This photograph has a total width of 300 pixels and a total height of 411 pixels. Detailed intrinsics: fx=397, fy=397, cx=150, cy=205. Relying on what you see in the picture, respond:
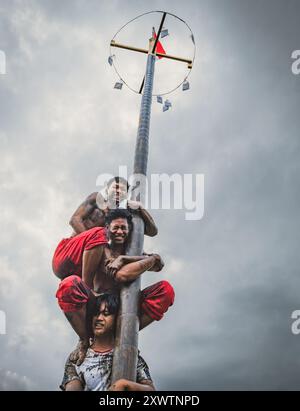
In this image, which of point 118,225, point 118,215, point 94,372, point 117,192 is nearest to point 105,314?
point 94,372

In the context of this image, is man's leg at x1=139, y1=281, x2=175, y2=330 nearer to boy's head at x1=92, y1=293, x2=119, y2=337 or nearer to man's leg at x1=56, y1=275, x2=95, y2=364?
boy's head at x1=92, y1=293, x2=119, y2=337

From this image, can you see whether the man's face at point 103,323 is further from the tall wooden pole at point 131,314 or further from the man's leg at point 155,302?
the man's leg at point 155,302

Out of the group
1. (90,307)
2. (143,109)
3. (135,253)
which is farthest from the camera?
(143,109)

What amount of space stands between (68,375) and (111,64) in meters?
12.7

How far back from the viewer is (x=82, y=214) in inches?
429

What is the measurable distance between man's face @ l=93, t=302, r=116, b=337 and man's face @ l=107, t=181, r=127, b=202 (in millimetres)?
3220

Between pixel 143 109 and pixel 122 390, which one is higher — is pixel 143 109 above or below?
above

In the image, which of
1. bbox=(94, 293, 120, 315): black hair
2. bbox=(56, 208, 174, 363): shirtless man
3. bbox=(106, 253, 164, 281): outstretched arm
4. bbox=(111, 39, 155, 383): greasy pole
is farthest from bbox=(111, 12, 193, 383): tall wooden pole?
bbox=(106, 253, 164, 281): outstretched arm

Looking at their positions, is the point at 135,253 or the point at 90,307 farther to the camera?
the point at 135,253

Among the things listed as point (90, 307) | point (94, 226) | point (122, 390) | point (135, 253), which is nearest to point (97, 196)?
point (94, 226)

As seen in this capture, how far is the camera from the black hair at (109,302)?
9.23m

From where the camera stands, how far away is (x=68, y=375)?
8.90 metres

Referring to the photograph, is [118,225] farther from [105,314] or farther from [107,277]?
[105,314]
